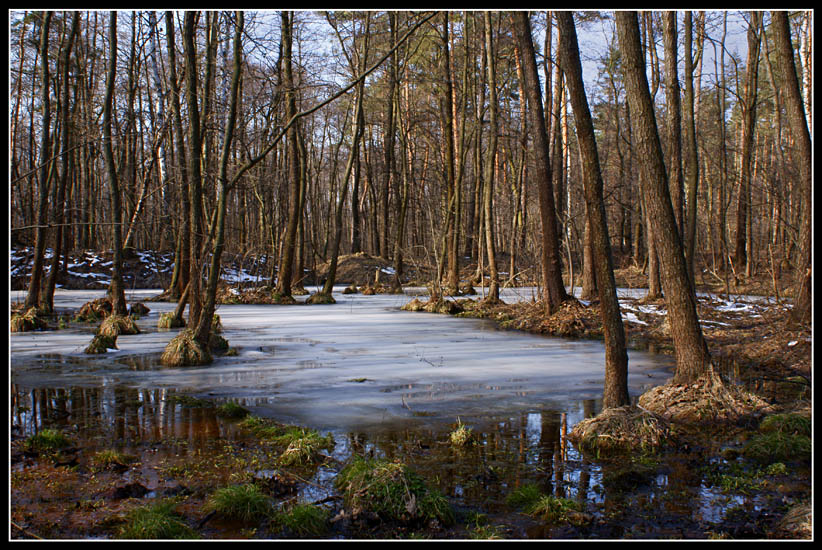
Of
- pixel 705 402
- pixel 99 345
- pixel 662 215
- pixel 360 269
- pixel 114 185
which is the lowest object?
pixel 705 402

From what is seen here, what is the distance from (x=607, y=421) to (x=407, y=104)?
3005cm

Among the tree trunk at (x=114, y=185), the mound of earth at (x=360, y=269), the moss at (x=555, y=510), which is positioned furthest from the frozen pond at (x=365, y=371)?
the mound of earth at (x=360, y=269)

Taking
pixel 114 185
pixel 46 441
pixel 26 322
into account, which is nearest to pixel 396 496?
pixel 46 441

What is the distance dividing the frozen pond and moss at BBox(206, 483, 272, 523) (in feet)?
6.47

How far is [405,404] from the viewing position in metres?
6.75

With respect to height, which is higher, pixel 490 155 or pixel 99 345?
pixel 490 155

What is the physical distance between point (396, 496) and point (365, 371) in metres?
4.87

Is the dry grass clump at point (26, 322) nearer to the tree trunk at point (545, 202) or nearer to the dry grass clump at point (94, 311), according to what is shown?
the dry grass clump at point (94, 311)

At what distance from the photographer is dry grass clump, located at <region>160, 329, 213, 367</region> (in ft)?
29.4

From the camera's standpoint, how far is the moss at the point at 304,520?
11.7 ft

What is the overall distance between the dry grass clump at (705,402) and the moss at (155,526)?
4665 mm

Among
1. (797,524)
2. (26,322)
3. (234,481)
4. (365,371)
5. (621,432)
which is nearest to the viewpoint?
(797,524)

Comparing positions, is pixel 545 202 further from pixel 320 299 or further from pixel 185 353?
pixel 320 299

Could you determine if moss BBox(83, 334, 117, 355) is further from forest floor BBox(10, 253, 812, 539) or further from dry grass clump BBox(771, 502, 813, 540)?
dry grass clump BBox(771, 502, 813, 540)
